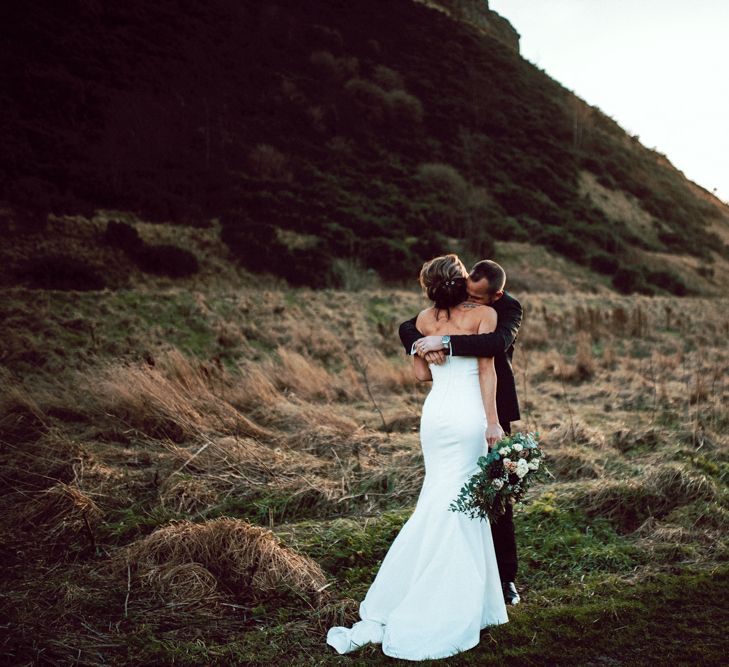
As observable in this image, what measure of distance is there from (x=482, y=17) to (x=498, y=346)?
68557mm

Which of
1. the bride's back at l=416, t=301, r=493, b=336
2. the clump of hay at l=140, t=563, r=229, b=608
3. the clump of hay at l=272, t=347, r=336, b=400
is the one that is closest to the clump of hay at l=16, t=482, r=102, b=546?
the clump of hay at l=140, t=563, r=229, b=608

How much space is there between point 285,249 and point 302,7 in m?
28.0

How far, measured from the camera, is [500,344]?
3436 millimetres

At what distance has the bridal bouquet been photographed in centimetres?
326

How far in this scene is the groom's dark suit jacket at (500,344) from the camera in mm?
3438

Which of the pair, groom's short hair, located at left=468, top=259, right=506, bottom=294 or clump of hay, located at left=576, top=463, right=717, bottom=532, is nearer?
groom's short hair, located at left=468, top=259, right=506, bottom=294

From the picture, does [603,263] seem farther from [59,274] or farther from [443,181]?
[59,274]

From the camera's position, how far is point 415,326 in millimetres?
3898

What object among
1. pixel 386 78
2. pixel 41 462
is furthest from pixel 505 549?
pixel 386 78

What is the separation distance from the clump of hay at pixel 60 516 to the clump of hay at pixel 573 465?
4.23 meters

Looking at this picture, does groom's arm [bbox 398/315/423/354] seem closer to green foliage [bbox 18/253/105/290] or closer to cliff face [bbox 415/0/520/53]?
green foliage [bbox 18/253/105/290]

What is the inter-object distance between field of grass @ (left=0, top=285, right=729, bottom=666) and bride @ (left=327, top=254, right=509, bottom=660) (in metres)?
0.16

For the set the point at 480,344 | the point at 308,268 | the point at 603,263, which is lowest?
the point at 480,344

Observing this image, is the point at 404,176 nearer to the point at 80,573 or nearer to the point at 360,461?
the point at 360,461
